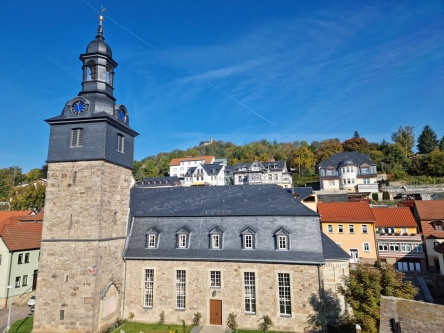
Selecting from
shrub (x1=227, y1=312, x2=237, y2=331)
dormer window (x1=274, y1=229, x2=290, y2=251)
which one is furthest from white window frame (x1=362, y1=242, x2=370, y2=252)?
shrub (x1=227, y1=312, x2=237, y2=331)

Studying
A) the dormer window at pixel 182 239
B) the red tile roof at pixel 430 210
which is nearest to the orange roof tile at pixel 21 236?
the dormer window at pixel 182 239

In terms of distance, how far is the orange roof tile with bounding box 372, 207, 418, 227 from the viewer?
106 ft

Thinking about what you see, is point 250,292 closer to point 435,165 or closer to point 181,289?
point 181,289

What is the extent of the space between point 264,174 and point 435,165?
38.8 m

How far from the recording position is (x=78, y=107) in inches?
778

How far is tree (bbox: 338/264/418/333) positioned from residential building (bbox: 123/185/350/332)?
375cm

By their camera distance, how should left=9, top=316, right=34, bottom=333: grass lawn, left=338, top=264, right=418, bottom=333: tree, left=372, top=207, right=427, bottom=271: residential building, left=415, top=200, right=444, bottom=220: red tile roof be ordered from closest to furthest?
left=338, top=264, right=418, bottom=333: tree, left=9, top=316, right=34, bottom=333: grass lawn, left=372, top=207, right=427, bottom=271: residential building, left=415, top=200, right=444, bottom=220: red tile roof

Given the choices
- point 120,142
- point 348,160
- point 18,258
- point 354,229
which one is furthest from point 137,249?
point 348,160

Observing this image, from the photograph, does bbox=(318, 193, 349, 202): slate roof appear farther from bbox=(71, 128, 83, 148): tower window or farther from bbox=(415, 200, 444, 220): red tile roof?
bbox=(71, 128, 83, 148): tower window

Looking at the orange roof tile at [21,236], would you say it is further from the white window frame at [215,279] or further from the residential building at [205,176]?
the residential building at [205,176]

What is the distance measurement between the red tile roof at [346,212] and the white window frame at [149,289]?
22158mm

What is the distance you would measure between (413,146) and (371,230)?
76911 millimetres

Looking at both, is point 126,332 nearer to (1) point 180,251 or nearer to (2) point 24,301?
(1) point 180,251

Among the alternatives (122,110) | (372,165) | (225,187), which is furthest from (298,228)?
→ (372,165)
